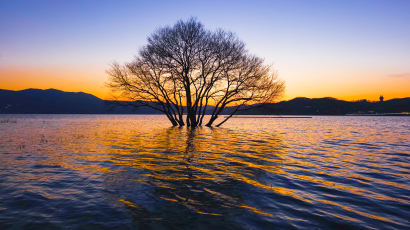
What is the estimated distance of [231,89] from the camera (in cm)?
3503

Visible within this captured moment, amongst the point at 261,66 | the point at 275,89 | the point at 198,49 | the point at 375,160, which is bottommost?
the point at 375,160

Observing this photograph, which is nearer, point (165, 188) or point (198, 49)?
point (165, 188)

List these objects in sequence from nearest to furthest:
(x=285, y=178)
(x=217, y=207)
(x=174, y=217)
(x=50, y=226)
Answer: (x=50, y=226) → (x=174, y=217) → (x=217, y=207) → (x=285, y=178)

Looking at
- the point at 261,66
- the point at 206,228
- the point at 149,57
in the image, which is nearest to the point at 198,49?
the point at 149,57

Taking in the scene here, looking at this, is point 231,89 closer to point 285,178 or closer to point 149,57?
point 149,57

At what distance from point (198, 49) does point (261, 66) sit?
1043 centimetres

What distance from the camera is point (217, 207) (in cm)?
512

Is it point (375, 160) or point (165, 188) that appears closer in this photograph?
point (165, 188)

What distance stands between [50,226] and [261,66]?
33.7 m

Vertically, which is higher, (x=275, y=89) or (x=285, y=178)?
(x=275, y=89)

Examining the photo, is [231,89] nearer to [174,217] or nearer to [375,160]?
[375,160]

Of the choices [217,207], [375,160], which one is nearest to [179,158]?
[217,207]

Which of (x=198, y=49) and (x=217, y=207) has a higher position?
(x=198, y=49)

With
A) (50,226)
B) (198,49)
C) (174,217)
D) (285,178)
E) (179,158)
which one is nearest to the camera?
(50,226)
